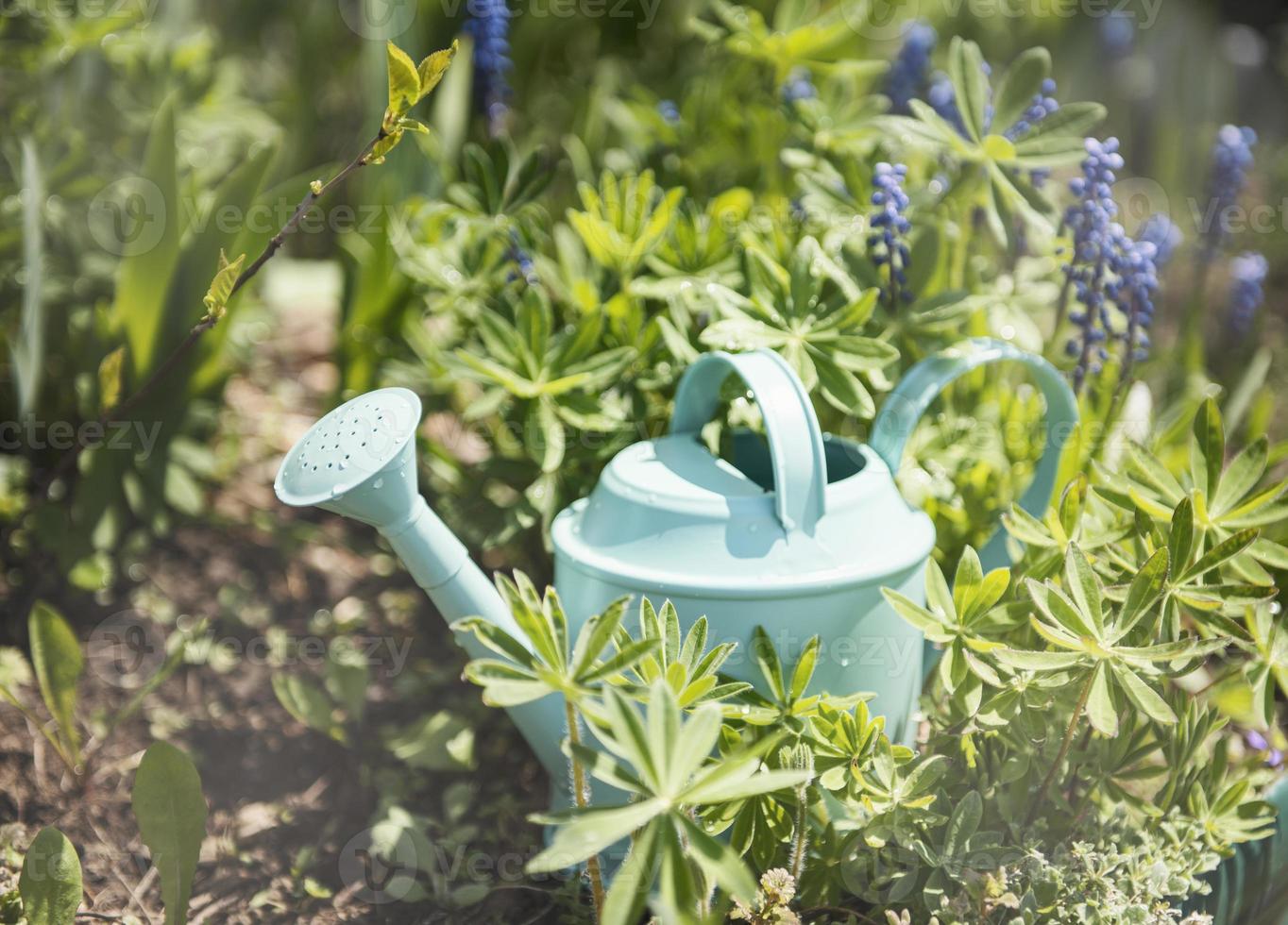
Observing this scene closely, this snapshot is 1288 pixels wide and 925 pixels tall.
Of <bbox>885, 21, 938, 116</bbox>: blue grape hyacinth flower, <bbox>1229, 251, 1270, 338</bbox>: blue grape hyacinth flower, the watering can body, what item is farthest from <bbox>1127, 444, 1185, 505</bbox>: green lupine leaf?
<bbox>1229, 251, 1270, 338</bbox>: blue grape hyacinth flower

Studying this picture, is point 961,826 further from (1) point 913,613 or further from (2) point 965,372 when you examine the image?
(2) point 965,372

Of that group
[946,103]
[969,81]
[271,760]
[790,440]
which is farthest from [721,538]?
[946,103]

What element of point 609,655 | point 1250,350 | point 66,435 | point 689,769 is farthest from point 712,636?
point 1250,350

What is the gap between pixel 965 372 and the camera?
49.5 inches

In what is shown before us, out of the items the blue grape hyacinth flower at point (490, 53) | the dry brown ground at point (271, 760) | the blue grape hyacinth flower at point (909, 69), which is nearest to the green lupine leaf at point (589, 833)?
the dry brown ground at point (271, 760)

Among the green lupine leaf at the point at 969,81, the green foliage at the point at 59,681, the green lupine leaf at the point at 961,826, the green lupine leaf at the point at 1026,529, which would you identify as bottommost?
the green foliage at the point at 59,681

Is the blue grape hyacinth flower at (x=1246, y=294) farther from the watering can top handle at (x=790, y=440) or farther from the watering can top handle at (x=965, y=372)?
the watering can top handle at (x=790, y=440)

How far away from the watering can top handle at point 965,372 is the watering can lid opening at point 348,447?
544 mm

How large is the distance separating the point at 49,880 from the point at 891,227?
115 cm

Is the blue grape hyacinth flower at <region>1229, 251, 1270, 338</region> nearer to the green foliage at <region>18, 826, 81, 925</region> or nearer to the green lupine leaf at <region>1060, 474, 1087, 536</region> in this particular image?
the green lupine leaf at <region>1060, 474, 1087, 536</region>

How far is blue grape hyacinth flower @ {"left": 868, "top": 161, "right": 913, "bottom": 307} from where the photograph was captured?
1.29 m

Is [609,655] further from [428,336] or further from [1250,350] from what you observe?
[1250,350]

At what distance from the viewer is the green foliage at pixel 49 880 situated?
1.06m

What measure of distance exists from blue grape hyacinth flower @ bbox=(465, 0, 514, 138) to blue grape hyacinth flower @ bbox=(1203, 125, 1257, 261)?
1.28 metres
